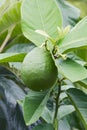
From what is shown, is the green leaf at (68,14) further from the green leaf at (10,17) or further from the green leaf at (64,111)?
the green leaf at (64,111)

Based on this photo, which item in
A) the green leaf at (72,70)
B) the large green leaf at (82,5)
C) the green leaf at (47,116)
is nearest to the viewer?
the green leaf at (72,70)

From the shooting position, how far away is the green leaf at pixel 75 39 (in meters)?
0.75

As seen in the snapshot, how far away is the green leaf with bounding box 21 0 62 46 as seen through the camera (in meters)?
Result: 0.83

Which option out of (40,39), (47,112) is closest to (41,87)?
(40,39)

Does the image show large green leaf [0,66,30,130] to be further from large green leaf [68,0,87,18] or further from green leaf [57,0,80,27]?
large green leaf [68,0,87,18]

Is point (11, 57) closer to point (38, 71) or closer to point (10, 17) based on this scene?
point (38, 71)

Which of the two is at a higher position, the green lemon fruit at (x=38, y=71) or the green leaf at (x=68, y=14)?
the green lemon fruit at (x=38, y=71)

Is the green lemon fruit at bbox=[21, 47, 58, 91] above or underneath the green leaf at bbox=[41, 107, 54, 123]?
above

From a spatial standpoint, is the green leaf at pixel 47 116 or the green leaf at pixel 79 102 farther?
the green leaf at pixel 47 116

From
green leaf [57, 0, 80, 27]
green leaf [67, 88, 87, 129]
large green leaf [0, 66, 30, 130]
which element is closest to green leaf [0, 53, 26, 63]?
green leaf [67, 88, 87, 129]

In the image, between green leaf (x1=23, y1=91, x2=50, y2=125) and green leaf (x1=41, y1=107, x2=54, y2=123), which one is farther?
green leaf (x1=41, y1=107, x2=54, y2=123)

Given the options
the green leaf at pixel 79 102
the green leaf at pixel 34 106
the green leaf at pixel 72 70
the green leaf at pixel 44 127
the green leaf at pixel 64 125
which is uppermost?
the green leaf at pixel 72 70

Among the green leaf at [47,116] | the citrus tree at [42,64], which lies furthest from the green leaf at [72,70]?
the green leaf at [47,116]

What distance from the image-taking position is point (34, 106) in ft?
2.52
